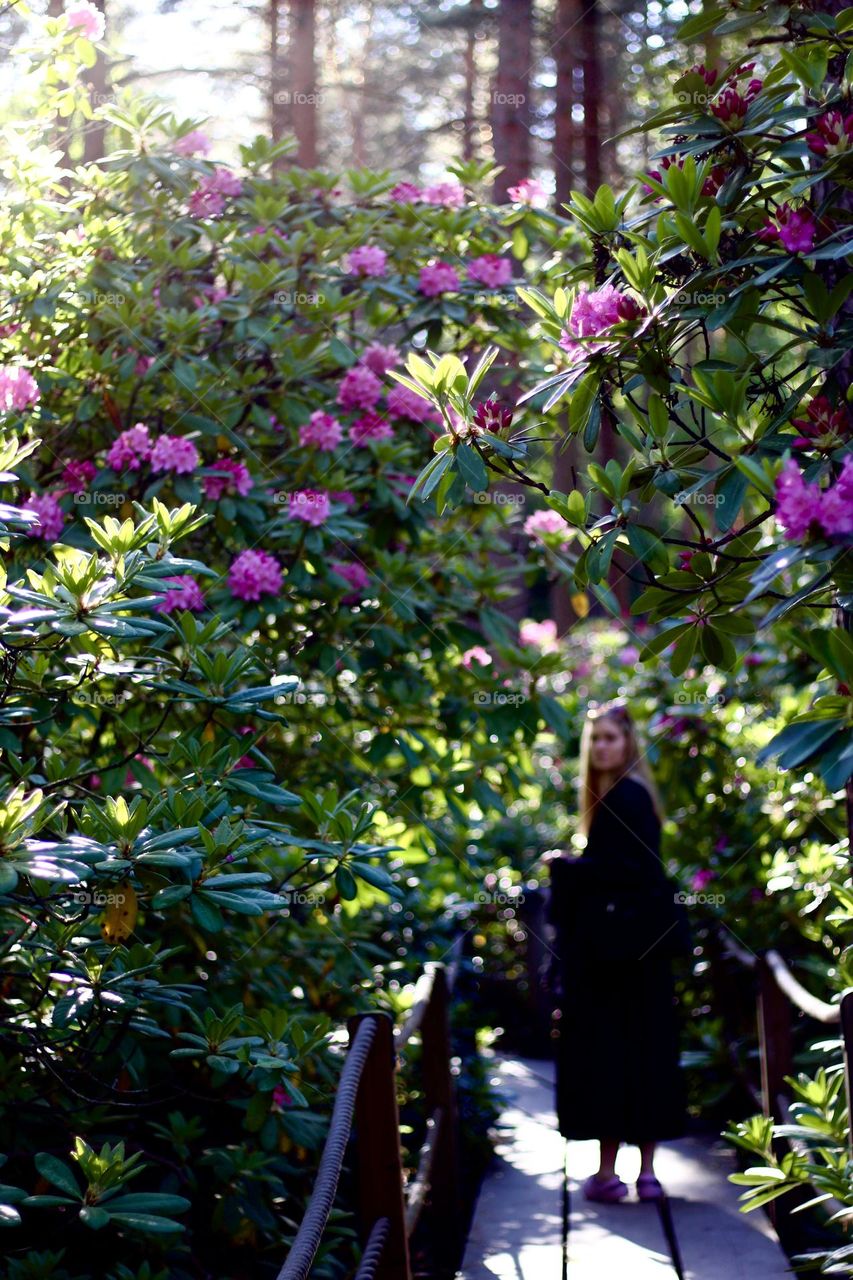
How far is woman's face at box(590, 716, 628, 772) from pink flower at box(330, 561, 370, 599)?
1.41 meters

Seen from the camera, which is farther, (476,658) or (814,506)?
(476,658)

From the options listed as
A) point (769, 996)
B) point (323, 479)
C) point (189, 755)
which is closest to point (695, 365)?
point (189, 755)

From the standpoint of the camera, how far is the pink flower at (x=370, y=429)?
3799 mm

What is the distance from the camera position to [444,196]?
4.20 meters

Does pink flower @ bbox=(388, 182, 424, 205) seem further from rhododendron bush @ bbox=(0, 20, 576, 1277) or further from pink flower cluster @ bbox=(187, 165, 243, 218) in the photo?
pink flower cluster @ bbox=(187, 165, 243, 218)

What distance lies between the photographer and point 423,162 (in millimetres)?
17781

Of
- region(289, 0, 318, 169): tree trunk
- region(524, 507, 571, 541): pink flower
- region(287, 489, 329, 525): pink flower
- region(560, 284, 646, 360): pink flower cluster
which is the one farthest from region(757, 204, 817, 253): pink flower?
region(289, 0, 318, 169): tree trunk

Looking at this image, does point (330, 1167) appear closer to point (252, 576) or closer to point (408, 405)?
point (252, 576)

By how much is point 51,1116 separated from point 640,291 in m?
1.93

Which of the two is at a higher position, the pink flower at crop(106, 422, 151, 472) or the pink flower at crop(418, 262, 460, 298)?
the pink flower at crop(418, 262, 460, 298)

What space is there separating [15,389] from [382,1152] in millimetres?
1892

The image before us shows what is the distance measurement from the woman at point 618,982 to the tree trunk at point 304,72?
7879mm

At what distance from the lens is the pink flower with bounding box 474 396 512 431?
2090 millimetres

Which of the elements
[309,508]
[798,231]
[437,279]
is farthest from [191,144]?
[798,231]
